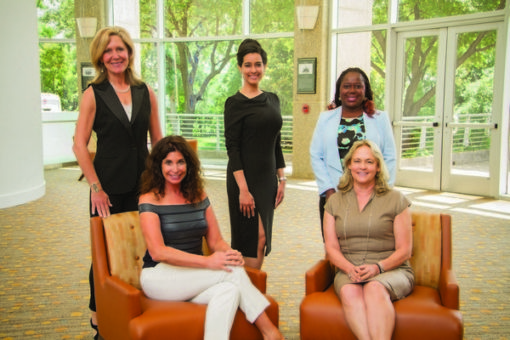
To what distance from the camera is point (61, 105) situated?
12656 mm

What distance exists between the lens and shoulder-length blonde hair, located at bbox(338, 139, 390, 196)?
2.96 metres

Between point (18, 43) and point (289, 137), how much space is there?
5268 millimetres

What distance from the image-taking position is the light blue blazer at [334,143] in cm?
325

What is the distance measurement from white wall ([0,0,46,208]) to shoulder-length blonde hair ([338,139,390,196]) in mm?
5835

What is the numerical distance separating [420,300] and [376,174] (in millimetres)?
679

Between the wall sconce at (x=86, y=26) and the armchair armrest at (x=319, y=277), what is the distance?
975 centimetres

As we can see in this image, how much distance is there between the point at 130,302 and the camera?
2.54m

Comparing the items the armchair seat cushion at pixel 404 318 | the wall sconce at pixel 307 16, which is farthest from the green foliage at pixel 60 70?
the armchair seat cushion at pixel 404 318

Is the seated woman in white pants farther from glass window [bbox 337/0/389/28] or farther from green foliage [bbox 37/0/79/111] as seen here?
green foliage [bbox 37/0/79/111]

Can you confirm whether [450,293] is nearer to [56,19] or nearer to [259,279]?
[259,279]

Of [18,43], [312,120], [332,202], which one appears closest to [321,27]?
[312,120]

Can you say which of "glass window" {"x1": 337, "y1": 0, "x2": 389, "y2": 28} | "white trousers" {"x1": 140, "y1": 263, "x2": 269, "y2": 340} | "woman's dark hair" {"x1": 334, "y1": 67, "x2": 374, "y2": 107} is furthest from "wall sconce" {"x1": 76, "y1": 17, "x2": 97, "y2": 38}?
"white trousers" {"x1": 140, "y1": 263, "x2": 269, "y2": 340}

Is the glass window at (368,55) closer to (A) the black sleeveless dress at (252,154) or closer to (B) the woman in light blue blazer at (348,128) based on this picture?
(B) the woman in light blue blazer at (348,128)

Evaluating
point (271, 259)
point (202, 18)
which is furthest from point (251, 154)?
point (202, 18)
